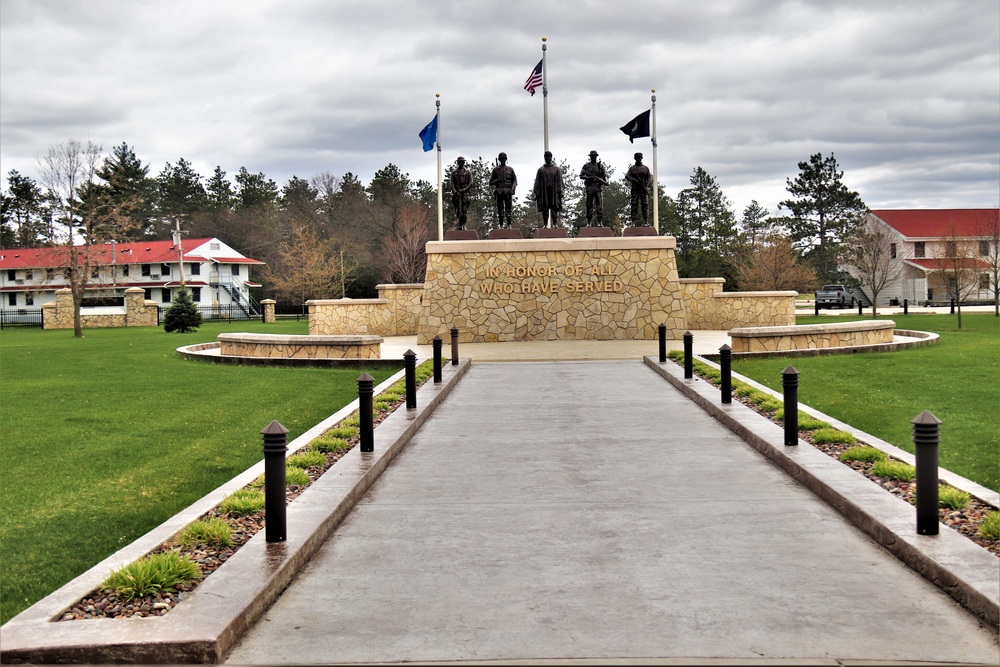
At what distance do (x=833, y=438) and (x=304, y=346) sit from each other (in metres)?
13.9

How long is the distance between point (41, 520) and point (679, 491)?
5271 millimetres

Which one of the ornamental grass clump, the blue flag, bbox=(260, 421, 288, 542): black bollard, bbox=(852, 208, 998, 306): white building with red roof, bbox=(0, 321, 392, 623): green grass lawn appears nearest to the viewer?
bbox=(260, 421, 288, 542): black bollard

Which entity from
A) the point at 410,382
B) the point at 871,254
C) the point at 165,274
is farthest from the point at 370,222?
the point at 410,382

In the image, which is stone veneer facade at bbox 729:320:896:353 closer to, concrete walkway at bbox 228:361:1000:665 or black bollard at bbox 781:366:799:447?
concrete walkway at bbox 228:361:1000:665

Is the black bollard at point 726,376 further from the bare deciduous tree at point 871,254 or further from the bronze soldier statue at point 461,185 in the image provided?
the bare deciduous tree at point 871,254

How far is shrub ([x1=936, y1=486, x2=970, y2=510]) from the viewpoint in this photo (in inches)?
265

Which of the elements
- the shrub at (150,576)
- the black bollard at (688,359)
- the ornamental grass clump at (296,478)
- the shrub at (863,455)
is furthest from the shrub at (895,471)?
the black bollard at (688,359)

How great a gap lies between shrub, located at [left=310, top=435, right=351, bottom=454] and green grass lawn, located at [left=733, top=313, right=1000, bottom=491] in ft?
19.5

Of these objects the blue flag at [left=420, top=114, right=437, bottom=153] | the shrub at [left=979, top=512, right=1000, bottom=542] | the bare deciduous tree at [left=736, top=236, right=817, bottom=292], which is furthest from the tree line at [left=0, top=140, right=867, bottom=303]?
the shrub at [left=979, top=512, right=1000, bottom=542]

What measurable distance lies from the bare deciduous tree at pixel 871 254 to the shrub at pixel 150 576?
48304 mm

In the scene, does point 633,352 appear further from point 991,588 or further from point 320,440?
point 991,588

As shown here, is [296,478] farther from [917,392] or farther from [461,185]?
[461,185]

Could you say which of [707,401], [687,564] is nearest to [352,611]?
[687,564]

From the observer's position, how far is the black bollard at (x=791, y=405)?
9.25 m
